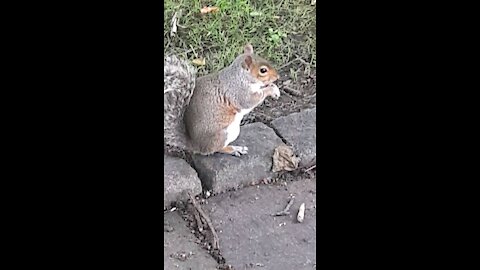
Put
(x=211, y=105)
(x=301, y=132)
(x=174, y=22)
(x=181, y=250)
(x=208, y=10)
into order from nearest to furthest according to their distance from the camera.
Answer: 1. (x=181, y=250)
2. (x=211, y=105)
3. (x=301, y=132)
4. (x=174, y=22)
5. (x=208, y=10)

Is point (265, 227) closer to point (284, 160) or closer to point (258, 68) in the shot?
point (284, 160)

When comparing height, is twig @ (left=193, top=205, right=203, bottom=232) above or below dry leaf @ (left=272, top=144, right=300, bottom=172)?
below

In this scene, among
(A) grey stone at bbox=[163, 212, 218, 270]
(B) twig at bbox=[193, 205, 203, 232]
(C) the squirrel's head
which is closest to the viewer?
(A) grey stone at bbox=[163, 212, 218, 270]

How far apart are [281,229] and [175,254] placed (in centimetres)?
33

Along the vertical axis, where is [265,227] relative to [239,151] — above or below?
below

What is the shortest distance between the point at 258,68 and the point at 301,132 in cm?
28

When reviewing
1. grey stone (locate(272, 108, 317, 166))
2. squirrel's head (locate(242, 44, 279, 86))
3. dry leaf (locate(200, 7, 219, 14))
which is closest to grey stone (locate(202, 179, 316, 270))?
grey stone (locate(272, 108, 317, 166))

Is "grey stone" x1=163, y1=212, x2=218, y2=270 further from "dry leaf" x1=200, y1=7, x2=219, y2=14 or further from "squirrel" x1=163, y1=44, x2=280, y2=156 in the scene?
"dry leaf" x1=200, y1=7, x2=219, y2=14

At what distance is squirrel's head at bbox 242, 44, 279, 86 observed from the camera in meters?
2.48

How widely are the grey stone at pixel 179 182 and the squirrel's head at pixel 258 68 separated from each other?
15.1 inches

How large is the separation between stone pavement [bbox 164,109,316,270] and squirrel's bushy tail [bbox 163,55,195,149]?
0.10 m

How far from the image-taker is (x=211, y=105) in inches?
95.3

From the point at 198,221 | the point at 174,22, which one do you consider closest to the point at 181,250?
the point at 198,221

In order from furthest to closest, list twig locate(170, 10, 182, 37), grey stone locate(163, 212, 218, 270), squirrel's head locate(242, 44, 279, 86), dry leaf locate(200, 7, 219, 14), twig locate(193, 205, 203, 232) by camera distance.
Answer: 1. dry leaf locate(200, 7, 219, 14)
2. twig locate(170, 10, 182, 37)
3. squirrel's head locate(242, 44, 279, 86)
4. twig locate(193, 205, 203, 232)
5. grey stone locate(163, 212, 218, 270)
